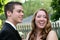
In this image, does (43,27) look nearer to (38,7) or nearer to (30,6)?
(38,7)

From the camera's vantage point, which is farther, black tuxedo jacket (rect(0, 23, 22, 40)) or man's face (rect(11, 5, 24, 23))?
man's face (rect(11, 5, 24, 23))

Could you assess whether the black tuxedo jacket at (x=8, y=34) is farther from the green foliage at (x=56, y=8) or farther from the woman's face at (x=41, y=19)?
the green foliage at (x=56, y=8)

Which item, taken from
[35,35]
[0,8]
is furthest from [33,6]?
[35,35]

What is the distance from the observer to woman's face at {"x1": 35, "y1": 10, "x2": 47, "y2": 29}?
3418mm

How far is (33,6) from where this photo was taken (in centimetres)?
2152

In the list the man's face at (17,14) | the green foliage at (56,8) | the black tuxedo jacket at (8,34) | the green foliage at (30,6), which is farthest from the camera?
the green foliage at (30,6)

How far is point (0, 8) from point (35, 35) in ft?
15.6

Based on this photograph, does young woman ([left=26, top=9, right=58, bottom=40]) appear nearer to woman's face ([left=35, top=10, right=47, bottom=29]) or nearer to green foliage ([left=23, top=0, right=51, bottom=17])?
woman's face ([left=35, top=10, right=47, bottom=29])

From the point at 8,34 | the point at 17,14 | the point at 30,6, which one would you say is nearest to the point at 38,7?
the point at 30,6

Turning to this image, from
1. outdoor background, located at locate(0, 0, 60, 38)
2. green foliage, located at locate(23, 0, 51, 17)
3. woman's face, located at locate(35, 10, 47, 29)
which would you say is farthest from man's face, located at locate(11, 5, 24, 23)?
green foliage, located at locate(23, 0, 51, 17)

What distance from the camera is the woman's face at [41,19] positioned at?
342cm

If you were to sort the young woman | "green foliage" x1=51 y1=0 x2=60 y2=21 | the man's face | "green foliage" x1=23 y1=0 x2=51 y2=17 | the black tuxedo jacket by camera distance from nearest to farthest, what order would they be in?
the black tuxedo jacket
the man's face
the young woman
"green foliage" x1=51 y1=0 x2=60 y2=21
"green foliage" x1=23 y1=0 x2=51 y2=17

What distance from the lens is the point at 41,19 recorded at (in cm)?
343

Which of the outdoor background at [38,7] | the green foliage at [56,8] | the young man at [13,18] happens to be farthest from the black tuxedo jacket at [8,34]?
the green foliage at [56,8]
